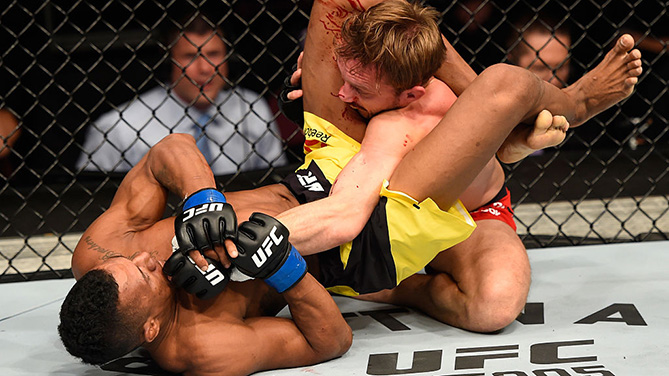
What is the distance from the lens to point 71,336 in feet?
4.16

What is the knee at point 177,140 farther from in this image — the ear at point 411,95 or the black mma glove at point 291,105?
the ear at point 411,95

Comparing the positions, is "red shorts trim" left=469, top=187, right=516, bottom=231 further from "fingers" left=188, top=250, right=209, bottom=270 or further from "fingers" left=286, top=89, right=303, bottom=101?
"fingers" left=188, top=250, right=209, bottom=270

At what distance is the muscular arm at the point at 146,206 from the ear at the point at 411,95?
444 millimetres

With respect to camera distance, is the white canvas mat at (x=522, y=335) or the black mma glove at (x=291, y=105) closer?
the white canvas mat at (x=522, y=335)

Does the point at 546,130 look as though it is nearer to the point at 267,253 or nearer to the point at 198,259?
the point at 267,253

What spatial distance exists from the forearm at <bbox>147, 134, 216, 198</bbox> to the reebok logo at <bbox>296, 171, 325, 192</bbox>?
8.2 inches

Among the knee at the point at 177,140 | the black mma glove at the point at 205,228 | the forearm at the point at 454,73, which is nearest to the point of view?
the black mma glove at the point at 205,228

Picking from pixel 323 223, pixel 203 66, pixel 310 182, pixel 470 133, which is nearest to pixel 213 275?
pixel 323 223

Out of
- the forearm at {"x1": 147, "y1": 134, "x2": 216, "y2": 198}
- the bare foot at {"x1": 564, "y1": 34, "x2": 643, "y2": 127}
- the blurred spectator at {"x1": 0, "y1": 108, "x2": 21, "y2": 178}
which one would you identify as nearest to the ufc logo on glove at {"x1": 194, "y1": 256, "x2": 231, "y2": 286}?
the forearm at {"x1": 147, "y1": 134, "x2": 216, "y2": 198}

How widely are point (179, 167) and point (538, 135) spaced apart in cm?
76

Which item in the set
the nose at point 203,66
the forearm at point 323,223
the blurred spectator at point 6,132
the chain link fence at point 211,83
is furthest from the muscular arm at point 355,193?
the blurred spectator at point 6,132

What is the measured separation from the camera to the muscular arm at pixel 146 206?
4.89ft

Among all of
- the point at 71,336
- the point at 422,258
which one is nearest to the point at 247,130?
the point at 422,258

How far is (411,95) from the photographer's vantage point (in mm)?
1580
